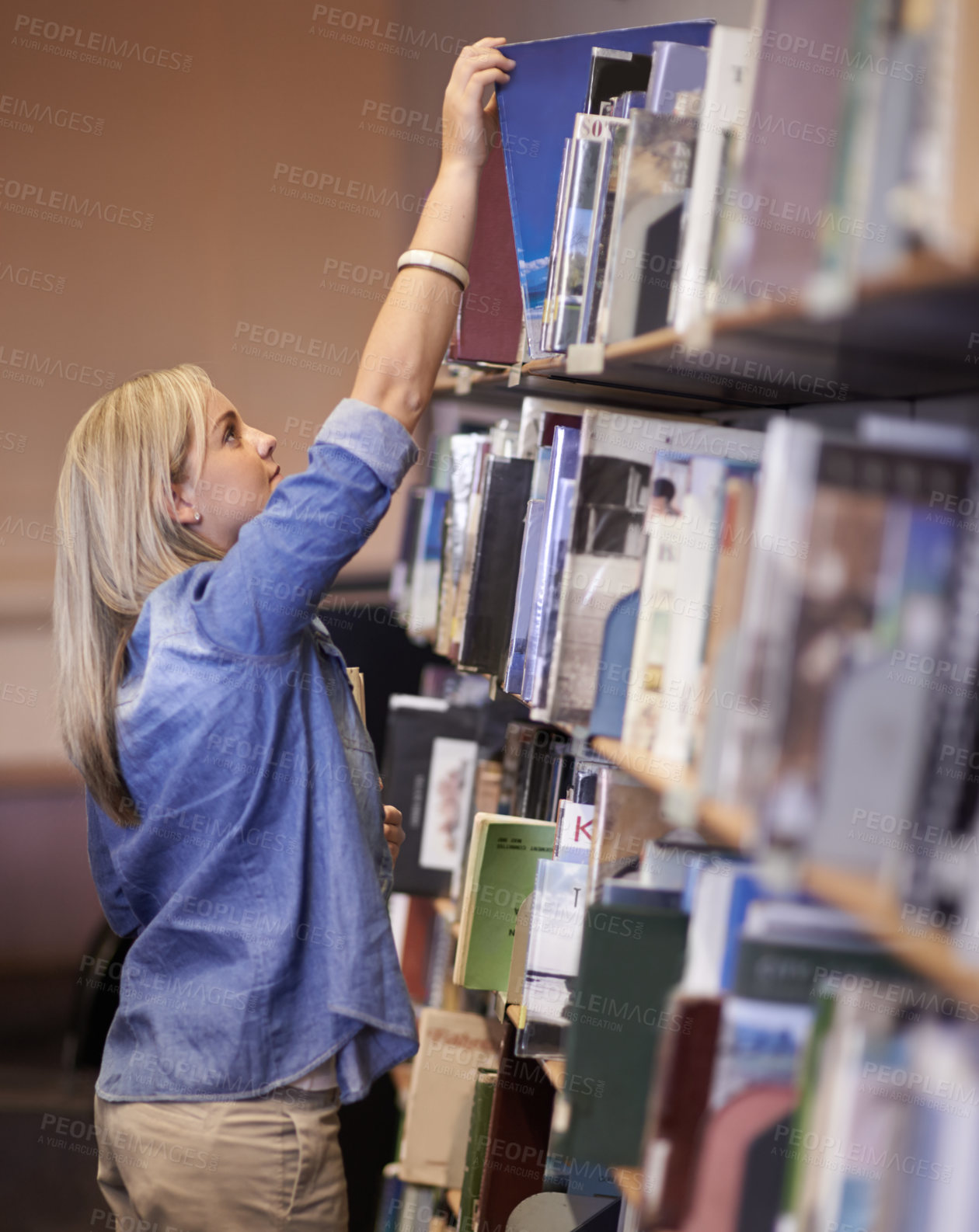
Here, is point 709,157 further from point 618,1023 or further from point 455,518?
point 455,518

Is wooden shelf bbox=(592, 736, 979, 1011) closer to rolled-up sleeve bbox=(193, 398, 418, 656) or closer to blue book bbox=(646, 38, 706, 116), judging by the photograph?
rolled-up sleeve bbox=(193, 398, 418, 656)

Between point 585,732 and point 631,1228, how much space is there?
0.61 m

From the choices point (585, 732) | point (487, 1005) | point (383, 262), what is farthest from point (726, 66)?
point (383, 262)

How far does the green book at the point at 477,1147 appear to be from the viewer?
2.14 metres

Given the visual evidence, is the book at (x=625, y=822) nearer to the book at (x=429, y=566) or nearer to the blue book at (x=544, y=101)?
the blue book at (x=544, y=101)

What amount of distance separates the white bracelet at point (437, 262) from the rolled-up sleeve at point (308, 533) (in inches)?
9.2

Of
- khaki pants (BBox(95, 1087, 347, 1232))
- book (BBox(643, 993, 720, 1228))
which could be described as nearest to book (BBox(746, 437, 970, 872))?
book (BBox(643, 993, 720, 1228))

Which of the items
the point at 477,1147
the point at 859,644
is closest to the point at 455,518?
the point at 477,1147

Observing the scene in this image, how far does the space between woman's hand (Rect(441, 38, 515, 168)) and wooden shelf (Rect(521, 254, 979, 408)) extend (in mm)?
284

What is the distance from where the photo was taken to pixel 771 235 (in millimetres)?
940

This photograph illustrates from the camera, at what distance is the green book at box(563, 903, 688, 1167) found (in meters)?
1.17

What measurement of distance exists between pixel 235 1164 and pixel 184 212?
2.74 meters

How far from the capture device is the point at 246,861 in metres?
1.47

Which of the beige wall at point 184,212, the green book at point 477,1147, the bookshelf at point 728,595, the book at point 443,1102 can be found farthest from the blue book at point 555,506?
the beige wall at point 184,212
